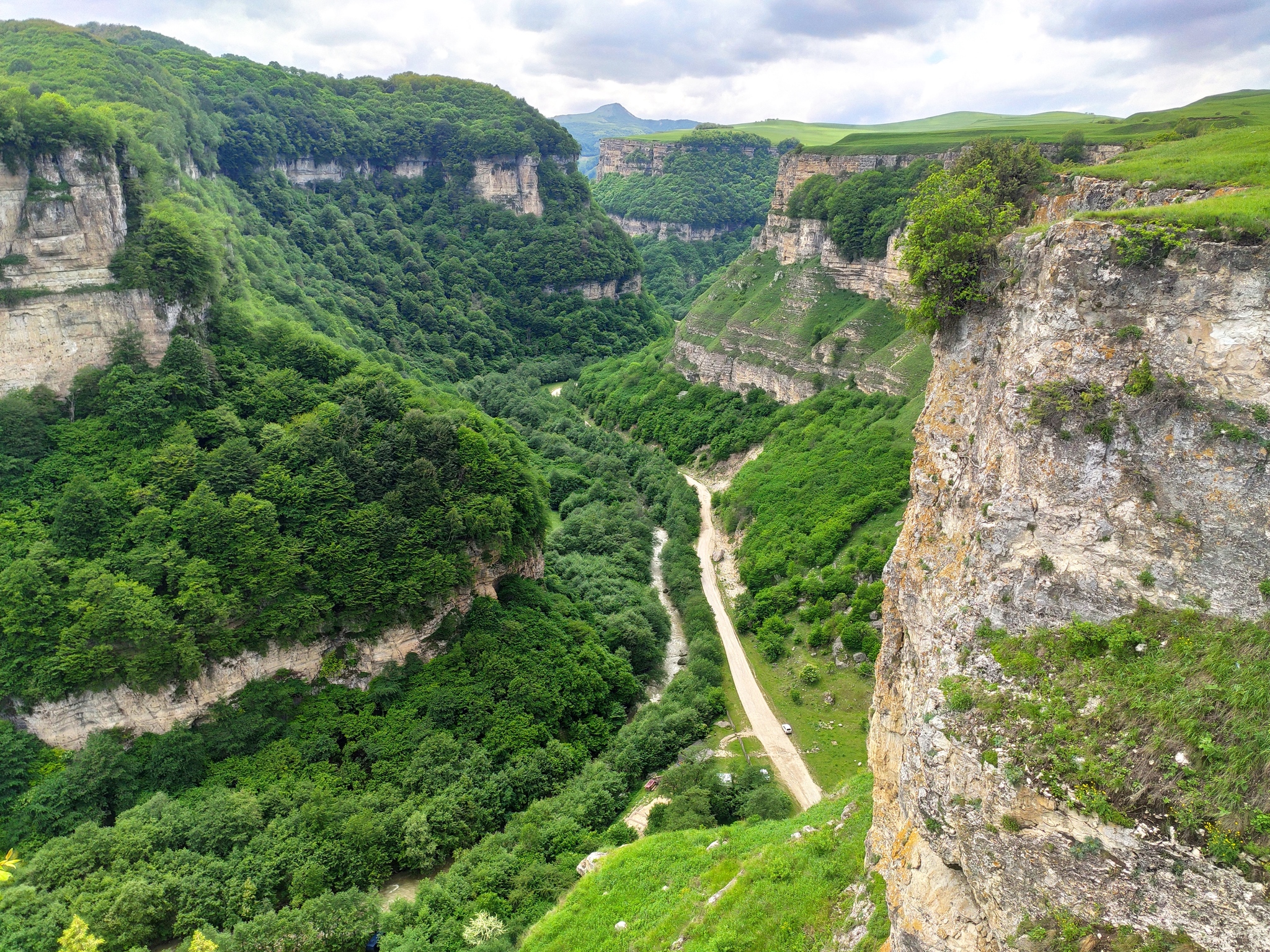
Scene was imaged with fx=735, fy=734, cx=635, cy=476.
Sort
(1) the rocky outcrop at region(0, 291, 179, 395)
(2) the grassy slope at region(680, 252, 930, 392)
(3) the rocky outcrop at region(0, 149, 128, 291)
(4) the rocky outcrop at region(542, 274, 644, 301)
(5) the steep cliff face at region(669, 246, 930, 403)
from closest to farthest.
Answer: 1. (1) the rocky outcrop at region(0, 291, 179, 395)
2. (3) the rocky outcrop at region(0, 149, 128, 291)
3. (2) the grassy slope at region(680, 252, 930, 392)
4. (5) the steep cliff face at region(669, 246, 930, 403)
5. (4) the rocky outcrop at region(542, 274, 644, 301)

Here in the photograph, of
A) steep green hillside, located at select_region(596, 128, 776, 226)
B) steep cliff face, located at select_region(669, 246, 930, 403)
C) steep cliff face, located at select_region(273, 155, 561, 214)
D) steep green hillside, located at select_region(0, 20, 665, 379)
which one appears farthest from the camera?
steep green hillside, located at select_region(596, 128, 776, 226)

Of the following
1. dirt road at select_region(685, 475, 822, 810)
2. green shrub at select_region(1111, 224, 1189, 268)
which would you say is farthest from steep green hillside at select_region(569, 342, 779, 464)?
green shrub at select_region(1111, 224, 1189, 268)

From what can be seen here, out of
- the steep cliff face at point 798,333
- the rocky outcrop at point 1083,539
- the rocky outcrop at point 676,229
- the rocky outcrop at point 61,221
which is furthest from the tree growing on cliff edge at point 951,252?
the rocky outcrop at point 676,229

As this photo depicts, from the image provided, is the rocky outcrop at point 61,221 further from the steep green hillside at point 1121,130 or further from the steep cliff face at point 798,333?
the steep green hillside at point 1121,130

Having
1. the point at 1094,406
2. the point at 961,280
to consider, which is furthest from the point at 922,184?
the point at 1094,406

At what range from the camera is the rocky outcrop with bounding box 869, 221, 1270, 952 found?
12.1m

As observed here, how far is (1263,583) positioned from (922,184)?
53.6 feet

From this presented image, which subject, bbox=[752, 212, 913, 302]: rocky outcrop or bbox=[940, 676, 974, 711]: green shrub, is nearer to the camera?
bbox=[940, 676, 974, 711]: green shrub

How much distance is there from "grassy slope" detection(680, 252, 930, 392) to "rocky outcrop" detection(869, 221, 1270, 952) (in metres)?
51.1

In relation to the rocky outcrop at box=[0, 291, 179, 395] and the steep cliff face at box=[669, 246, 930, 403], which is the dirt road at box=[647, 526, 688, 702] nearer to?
the steep cliff face at box=[669, 246, 930, 403]

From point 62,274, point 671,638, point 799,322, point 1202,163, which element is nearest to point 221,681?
point 62,274

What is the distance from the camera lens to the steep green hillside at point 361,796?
1189 inches

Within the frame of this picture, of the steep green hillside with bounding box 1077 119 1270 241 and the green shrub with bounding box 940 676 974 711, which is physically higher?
the steep green hillside with bounding box 1077 119 1270 241

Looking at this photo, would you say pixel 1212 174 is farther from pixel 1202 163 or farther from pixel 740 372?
pixel 740 372
